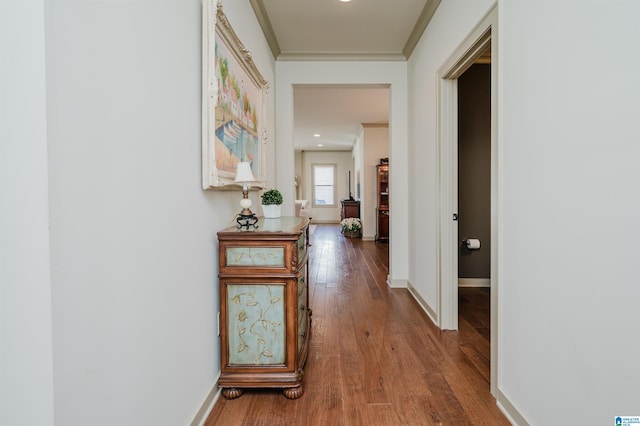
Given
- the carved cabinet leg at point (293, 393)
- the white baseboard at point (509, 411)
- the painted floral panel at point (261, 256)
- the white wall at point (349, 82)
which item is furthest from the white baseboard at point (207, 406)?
the white wall at point (349, 82)

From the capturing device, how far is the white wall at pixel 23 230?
2.56 feet

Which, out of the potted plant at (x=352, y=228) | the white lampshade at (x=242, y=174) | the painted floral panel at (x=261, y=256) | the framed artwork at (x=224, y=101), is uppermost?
the framed artwork at (x=224, y=101)

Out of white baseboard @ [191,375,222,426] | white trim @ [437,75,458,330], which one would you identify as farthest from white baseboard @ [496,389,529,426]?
white baseboard @ [191,375,222,426]

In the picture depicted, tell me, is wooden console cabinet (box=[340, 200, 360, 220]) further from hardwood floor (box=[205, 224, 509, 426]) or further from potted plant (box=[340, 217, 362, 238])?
hardwood floor (box=[205, 224, 509, 426])

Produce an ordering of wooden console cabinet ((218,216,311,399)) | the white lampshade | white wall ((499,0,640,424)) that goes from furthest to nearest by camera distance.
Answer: the white lampshade
wooden console cabinet ((218,216,311,399))
white wall ((499,0,640,424))

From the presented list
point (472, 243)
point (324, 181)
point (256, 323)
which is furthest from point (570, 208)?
point (324, 181)

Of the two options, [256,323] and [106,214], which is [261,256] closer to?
[256,323]

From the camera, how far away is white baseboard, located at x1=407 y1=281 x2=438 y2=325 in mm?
3045

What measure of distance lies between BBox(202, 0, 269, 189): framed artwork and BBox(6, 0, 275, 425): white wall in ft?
0.28

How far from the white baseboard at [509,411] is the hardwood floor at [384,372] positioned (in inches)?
1.2

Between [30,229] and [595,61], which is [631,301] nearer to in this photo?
[595,61]

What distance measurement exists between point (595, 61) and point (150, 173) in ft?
5.09

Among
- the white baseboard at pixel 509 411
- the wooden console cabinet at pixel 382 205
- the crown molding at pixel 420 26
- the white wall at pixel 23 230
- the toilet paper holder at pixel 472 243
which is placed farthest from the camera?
the wooden console cabinet at pixel 382 205

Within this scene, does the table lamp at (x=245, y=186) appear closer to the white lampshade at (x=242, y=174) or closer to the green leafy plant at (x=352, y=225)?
the white lampshade at (x=242, y=174)
